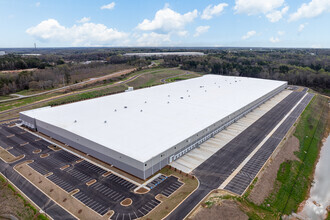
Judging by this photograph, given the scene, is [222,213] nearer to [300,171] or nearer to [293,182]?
[293,182]

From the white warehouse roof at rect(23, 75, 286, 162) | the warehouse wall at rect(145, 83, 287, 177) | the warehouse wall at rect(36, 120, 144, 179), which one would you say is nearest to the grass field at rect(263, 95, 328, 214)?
the warehouse wall at rect(145, 83, 287, 177)

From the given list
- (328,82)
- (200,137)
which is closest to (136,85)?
(200,137)

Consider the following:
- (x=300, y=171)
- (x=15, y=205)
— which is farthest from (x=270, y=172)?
(x=15, y=205)

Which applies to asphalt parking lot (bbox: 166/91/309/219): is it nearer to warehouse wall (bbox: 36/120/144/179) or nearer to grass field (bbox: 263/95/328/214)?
grass field (bbox: 263/95/328/214)

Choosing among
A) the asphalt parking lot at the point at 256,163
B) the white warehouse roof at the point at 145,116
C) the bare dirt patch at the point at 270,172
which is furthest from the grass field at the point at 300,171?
the white warehouse roof at the point at 145,116

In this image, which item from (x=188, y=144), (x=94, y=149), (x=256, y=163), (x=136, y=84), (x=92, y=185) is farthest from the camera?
(x=136, y=84)

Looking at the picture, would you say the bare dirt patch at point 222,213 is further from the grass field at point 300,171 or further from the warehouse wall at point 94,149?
the warehouse wall at point 94,149

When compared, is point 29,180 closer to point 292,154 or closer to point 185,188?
point 185,188
